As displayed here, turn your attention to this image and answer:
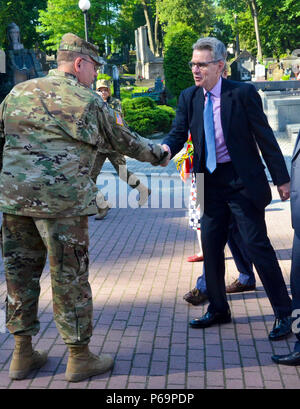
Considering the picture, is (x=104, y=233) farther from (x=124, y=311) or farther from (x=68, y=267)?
(x=68, y=267)

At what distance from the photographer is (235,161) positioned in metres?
4.13

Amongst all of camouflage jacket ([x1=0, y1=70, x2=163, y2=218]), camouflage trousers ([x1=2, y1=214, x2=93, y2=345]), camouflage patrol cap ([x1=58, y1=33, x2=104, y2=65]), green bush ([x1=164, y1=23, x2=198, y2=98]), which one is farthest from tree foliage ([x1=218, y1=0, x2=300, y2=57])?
camouflage trousers ([x1=2, y1=214, x2=93, y2=345])

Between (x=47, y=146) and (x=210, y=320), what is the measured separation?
2.04 meters

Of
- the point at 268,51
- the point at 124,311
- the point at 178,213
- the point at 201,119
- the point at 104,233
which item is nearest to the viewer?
the point at 201,119

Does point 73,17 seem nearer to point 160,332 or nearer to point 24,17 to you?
point 24,17

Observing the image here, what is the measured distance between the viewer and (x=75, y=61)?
3.46 metres

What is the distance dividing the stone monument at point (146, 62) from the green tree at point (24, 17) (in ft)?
33.9

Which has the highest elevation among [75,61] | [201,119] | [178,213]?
[75,61]

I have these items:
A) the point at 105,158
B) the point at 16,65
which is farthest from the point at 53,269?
the point at 16,65

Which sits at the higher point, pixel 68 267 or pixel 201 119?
pixel 201 119

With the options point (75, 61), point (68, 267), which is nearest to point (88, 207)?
point (68, 267)

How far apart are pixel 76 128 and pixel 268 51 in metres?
62.9

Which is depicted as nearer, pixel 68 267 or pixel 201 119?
pixel 68 267

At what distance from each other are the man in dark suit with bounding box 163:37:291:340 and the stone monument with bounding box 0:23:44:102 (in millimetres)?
19909
